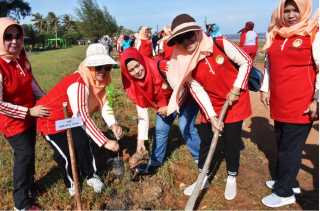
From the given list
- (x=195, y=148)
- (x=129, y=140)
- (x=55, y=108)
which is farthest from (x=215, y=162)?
(x=55, y=108)

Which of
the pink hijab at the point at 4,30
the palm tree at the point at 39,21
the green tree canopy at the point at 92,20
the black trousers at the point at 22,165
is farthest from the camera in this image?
the palm tree at the point at 39,21

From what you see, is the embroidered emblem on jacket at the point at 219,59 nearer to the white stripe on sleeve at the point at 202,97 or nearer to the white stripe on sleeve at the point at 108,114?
the white stripe on sleeve at the point at 202,97

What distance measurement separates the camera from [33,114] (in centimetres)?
320

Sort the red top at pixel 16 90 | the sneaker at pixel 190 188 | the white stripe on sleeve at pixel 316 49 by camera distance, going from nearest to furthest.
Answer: the white stripe on sleeve at pixel 316 49
the red top at pixel 16 90
the sneaker at pixel 190 188

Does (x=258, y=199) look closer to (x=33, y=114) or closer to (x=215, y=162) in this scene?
(x=215, y=162)

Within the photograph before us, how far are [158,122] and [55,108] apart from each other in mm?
1155

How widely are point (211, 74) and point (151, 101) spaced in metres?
0.77

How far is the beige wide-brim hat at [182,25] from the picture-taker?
3.01 meters

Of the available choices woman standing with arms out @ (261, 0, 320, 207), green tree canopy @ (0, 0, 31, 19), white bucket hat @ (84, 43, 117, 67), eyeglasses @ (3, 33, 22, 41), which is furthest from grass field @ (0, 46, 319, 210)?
green tree canopy @ (0, 0, 31, 19)

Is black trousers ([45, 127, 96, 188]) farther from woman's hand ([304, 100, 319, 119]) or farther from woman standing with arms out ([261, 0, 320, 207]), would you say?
woman's hand ([304, 100, 319, 119])

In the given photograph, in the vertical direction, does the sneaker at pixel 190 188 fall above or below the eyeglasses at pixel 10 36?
below

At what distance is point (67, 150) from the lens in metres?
3.54

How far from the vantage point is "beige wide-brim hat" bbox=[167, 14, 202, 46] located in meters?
3.01

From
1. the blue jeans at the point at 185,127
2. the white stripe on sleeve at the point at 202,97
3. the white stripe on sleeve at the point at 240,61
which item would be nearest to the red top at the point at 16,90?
the blue jeans at the point at 185,127
